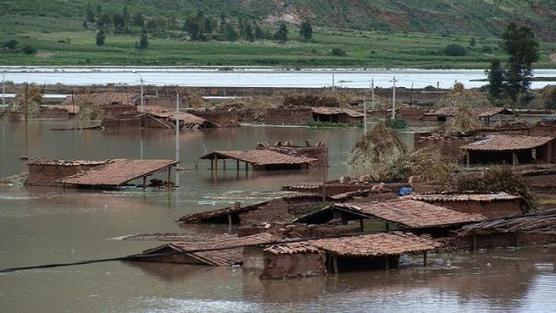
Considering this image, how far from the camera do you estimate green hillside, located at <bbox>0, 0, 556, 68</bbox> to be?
11900cm

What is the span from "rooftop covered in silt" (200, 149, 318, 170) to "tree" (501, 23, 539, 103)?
2862 centimetres

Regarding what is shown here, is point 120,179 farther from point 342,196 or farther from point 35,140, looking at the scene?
point 35,140

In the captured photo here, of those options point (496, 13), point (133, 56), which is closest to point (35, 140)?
point (133, 56)

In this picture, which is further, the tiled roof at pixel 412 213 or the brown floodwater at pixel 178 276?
the tiled roof at pixel 412 213

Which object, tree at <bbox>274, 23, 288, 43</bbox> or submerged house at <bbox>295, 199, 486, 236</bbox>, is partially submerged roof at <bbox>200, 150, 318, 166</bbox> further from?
tree at <bbox>274, 23, 288, 43</bbox>

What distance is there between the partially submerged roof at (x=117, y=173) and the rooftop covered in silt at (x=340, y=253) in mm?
9944

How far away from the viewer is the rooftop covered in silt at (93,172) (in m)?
29.5

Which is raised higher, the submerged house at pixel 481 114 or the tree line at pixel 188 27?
the tree line at pixel 188 27

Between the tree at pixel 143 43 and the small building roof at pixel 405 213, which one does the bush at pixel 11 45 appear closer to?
the tree at pixel 143 43

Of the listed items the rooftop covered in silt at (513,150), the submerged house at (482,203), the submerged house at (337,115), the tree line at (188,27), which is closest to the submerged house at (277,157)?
the rooftop covered in silt at (513,150)

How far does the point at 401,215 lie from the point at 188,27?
110 meters

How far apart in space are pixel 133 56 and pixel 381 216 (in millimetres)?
97432

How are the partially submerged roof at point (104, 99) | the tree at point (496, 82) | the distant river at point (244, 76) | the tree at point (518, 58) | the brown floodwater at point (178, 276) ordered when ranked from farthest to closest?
the distant river at point (244, 76) → the tree at point (496, 82) → the tree at point (518, 58) → the partially submerged roof at point (104, 99) → the brown floodwater at point (178, 276)

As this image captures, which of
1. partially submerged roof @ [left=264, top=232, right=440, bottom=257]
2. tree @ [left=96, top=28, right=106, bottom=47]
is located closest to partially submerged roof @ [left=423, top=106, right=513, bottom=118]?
partially submerged roof @ [left=264, top=232, right=440, bottom=257]
